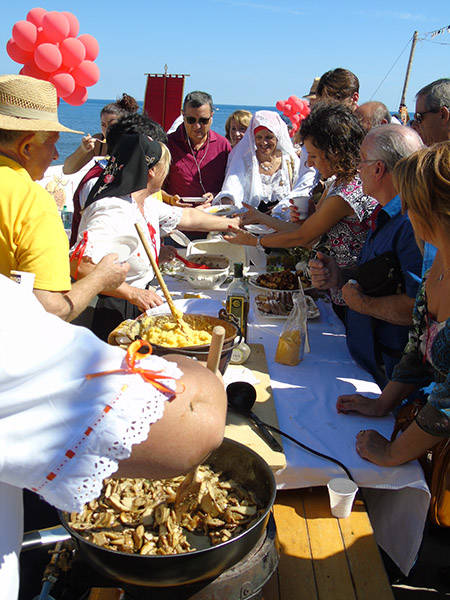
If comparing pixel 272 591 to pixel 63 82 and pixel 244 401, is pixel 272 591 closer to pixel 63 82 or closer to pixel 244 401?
pixel 244 401

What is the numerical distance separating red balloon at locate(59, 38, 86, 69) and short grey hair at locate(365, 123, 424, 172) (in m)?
3.23

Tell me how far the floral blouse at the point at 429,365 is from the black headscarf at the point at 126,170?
1.49 m

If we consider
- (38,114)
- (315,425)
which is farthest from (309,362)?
(38,114)

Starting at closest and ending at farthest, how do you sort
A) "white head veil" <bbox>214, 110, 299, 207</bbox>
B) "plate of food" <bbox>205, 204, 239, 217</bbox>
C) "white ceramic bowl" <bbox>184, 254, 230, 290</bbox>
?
"white ceramic bowl" <bbox>184, 254, 230, 290</bbox>
"plate of food" <bbox>205, 204, 239, 217</bbox>
"white head veil" <bbox>214, 110, 299, 207</bbox>

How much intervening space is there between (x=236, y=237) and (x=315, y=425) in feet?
6.50

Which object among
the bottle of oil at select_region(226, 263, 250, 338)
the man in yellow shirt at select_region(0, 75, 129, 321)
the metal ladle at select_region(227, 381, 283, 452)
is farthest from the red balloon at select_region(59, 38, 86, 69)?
the metal ladle at select_region(227, 381, 283, 452)

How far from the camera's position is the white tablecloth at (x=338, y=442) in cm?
156

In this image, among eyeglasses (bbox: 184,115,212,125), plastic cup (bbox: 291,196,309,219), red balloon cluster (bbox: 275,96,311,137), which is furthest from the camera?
red balloon cluster (bbox: 275,96,311,137)

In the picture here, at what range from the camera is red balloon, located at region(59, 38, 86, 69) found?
425 centimetres

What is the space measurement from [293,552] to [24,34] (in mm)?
4507

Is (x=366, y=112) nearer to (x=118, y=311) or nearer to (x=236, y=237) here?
(x=236, y=237)

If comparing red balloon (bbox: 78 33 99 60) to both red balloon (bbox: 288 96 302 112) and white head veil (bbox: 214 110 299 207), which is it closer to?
white head veil (bbox: 214 110 299 207)

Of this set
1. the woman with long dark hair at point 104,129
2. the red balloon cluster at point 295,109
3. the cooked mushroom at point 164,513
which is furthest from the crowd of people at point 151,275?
the red balloon cluster at point 295,109

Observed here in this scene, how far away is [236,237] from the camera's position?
351 centimetres
